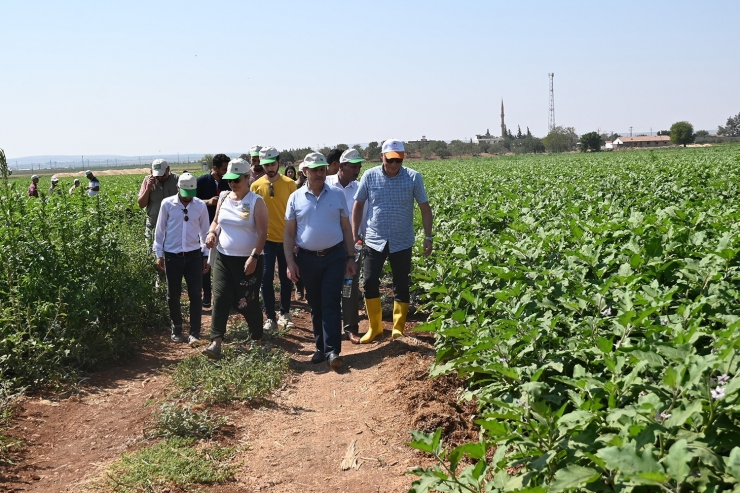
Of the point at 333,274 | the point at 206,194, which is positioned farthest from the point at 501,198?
the point at 333,274

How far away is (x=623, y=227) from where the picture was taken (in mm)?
6672

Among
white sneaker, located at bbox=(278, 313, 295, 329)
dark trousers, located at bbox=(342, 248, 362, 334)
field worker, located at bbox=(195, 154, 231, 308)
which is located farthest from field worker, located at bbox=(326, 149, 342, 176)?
white sneaker, located at bbox=(278, 313, 295, 329)

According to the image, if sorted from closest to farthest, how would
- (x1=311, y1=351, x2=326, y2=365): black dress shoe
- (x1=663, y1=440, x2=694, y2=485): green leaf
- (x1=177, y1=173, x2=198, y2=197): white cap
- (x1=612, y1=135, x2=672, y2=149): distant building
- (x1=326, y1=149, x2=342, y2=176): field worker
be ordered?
(x1=663, y1=440, x2=694, y2=485): green leaf < (x1=311, y1=351, x2=326, y2=365): black dress shoe < (x1=177, y1=173, x2=198, y2=197): white cap < (x1=326, y1=149, x2=342, y2=176): field worker < (x1=612, y1=135, x2=672, y2=149): distant building

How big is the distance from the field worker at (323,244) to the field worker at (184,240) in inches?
54.7

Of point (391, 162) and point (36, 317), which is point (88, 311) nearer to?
point (36, 317)

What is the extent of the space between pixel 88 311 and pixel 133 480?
284cm

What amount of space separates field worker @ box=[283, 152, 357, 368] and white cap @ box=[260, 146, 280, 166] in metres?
1.19

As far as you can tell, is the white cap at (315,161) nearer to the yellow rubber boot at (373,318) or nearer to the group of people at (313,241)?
the group of people at (313,241)

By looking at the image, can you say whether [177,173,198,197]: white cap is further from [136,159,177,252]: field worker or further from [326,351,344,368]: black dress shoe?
[326,351,344,368]: black dress shoe

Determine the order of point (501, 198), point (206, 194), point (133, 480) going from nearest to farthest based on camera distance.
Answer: point (133, 480) < point (206, 194) < point (501, 198)

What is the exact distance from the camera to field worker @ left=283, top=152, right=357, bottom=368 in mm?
6805

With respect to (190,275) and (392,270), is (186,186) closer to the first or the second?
(190,275)

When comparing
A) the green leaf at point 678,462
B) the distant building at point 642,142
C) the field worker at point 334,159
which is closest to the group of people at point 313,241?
the field worker at point 334,159

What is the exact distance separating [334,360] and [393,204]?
1.60m
